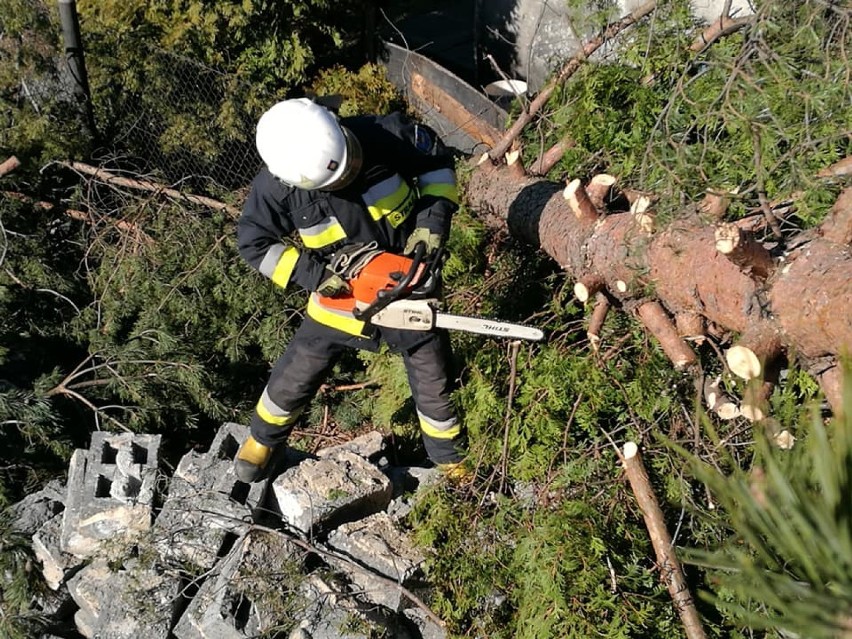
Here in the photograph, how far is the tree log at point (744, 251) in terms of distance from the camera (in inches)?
86.2

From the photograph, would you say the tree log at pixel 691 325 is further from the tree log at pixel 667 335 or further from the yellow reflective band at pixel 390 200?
the yellow reflective band at pixel 390 200

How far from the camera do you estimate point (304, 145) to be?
2781 mm

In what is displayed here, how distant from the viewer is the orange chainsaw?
301 centimetres

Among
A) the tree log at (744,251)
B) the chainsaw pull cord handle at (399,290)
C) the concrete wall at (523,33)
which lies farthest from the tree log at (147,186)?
the concrete wall at (523,33)

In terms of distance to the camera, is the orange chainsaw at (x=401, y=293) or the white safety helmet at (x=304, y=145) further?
the orange chainsaw at (x=401, y=293)

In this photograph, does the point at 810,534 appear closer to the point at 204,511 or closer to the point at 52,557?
the point at 204,511

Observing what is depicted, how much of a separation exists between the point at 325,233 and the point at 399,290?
0.42m

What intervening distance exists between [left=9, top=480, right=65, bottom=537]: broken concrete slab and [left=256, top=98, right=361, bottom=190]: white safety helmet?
75.2 inches

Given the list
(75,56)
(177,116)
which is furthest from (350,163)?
(75,56)

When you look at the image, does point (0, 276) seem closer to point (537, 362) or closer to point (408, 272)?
point (408, 272)

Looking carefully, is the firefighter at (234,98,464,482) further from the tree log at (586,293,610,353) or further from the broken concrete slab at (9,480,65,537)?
the broken concrete slab at (9,480,65,537)

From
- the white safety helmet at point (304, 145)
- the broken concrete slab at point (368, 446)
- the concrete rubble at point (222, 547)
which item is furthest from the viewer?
the broken concrete slab at point (368, 446)

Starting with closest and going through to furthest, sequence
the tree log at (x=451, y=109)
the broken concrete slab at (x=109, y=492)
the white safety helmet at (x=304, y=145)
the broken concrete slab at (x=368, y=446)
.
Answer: the white safety helmet at (x=304, y=145) < the broken concrete slab at (x=109, y=492) < the broken concrete slab at (x=368, y=446) < the tree log at (x=451, y=109)

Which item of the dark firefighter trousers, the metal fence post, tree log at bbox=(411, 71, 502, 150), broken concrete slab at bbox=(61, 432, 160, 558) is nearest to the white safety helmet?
the dark firefighter trousers
